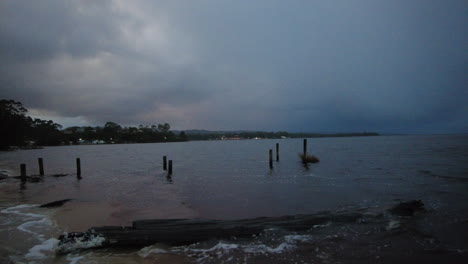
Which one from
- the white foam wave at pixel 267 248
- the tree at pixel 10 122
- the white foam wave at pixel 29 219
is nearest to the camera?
the white foam wave at pixel 267 248

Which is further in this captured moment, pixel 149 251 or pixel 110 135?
pixel 110 135

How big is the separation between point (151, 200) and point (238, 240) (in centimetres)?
814

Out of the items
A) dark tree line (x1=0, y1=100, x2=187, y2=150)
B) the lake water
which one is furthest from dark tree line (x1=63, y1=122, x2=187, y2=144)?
the lake water

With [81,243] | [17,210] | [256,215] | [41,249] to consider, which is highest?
[81,243]

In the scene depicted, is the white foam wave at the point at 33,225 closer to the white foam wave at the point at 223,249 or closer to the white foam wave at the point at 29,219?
the white foam wave at the point at 29,219

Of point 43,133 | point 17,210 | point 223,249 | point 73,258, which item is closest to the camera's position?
point 73,258

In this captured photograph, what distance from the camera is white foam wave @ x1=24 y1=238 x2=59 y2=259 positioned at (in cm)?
668

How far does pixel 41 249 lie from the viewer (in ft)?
23.4

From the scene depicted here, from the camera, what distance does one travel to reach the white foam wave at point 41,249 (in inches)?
263

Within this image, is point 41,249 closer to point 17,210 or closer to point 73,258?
point 73,258

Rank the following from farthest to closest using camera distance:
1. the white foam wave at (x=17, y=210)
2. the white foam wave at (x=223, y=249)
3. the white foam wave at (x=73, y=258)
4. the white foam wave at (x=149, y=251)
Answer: the white foam wave at (x=17, y=210), the white foam wave at (x=223, y=249), the white foam wave at (x=149, y=251), the white foam wave at (x=73, y=258)


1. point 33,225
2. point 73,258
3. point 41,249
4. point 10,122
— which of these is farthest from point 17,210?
point 10,122

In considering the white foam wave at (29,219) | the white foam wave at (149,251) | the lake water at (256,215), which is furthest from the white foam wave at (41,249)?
the white foam wave at (149,251)

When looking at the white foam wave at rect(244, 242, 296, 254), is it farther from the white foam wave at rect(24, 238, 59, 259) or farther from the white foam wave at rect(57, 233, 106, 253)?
the white foam wave at rect(24, 238, 59, 259)
